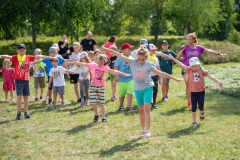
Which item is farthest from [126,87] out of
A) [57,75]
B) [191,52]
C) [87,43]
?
[87,43]

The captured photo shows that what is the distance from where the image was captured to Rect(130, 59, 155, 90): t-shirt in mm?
6793

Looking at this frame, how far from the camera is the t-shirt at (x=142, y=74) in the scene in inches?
267

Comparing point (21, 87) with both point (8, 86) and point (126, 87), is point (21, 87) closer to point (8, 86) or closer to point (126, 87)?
point (126, 87)

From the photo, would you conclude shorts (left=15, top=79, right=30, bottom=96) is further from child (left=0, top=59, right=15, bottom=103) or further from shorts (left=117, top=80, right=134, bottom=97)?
child (left=0, top=59, right=15, bottom=103)

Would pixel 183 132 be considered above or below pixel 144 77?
below

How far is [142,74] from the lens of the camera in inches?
268

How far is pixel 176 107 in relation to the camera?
33.6 feet

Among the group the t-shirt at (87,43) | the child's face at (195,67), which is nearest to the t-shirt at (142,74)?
the child's face at (195,67)

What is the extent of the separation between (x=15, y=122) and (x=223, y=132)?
5154 mm

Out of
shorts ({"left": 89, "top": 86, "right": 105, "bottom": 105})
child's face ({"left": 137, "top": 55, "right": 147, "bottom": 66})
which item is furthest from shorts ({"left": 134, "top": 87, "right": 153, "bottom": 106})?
shorts ({"left": 89, "top": 86, "right": 105, "bottom": 105})

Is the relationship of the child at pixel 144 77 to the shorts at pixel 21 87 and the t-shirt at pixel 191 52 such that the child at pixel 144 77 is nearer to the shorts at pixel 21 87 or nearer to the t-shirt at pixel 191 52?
the t-shirt at pixel 191 52

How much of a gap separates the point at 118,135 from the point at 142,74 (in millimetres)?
1484

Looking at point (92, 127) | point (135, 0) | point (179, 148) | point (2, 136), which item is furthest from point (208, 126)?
point (135, 0)

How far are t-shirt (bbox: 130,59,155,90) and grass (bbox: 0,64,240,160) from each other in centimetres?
110
